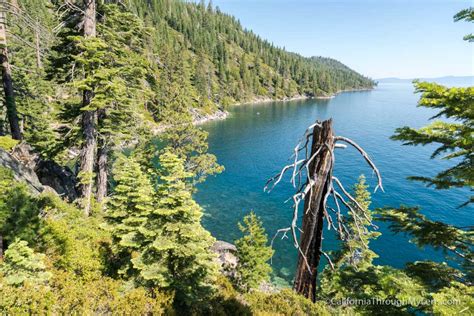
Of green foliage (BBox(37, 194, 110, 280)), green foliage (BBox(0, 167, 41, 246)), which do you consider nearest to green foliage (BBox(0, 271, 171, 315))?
green foliage (BBox(37, 194, 110, 280))

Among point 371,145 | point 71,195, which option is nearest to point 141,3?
point 371,145

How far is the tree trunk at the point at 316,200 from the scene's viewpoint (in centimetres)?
491

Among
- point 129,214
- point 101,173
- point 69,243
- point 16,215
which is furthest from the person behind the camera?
point 101,173

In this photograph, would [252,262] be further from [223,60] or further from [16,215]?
[223,60]

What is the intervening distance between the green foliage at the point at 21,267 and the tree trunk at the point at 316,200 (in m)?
6.41

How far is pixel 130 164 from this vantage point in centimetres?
1212

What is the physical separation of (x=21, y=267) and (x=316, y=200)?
7.46 metres

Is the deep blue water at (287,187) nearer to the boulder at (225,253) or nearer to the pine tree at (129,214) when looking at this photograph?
the boulder at (225,253)

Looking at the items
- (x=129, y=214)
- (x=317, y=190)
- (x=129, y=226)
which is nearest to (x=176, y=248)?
(x=129, y=226)

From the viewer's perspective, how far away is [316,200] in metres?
5.11

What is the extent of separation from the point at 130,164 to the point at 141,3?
151m

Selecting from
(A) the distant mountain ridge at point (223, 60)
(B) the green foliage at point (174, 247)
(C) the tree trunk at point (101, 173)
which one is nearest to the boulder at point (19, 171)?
(C) the tree trunk at point (101, 173)

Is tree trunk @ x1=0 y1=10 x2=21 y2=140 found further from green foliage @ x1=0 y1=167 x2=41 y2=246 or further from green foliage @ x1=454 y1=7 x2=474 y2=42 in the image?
green foliage @ x1=454 y1=7 x2=474 y2=42

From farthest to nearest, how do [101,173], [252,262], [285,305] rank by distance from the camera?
[252,262] → [101,173] → [285,305]
